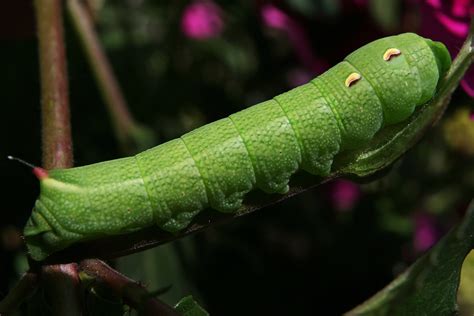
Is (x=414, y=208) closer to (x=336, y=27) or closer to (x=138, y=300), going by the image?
(x=336, y=27)

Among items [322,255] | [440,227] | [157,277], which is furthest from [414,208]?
[157,277]

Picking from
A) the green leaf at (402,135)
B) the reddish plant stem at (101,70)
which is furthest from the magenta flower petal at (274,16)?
the green leaf at (402,135)

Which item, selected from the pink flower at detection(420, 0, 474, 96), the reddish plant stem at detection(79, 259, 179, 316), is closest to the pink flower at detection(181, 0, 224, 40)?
the pink flower at detection(420, 0, 474, 96)

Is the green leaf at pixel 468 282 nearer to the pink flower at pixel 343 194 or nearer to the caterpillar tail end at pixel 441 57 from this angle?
the caterpillar tail end at pixel 441 57

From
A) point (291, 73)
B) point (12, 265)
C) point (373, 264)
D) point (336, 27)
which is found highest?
point (336, 27)

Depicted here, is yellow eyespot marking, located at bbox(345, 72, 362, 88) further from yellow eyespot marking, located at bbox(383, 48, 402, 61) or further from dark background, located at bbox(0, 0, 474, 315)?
dark background, located at bbox(0, 0, 474, 315)

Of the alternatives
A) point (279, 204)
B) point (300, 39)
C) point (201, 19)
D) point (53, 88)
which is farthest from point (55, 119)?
point (201, 19)
